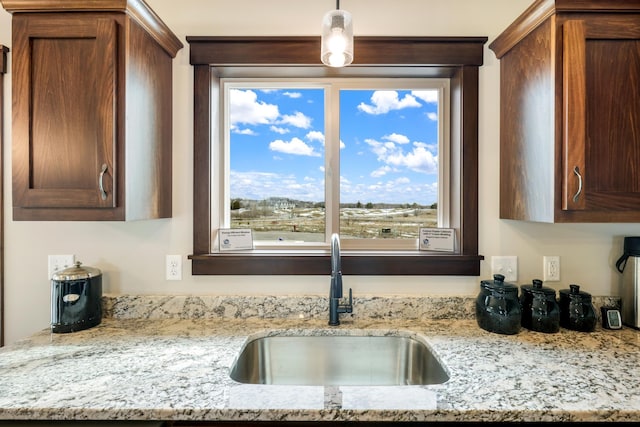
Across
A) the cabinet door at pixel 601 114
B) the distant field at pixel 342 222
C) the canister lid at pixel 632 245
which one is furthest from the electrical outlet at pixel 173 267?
the canister lid at pixel 632 245

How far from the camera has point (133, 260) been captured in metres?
1.55

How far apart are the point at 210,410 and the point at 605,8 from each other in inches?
68.9

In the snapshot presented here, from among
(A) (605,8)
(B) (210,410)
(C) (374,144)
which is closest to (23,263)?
(B) (210,410)

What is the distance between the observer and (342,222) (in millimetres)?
1733

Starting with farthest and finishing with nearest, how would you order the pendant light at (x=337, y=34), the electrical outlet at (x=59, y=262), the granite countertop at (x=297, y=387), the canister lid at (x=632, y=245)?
the electrical outlet at (x=59, y=262), the canister lid at (x=632, y=245), the pendant light at (x=337, y=34), the granite countertop at (x=297, y=387)

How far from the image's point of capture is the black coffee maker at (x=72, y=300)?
134 cm

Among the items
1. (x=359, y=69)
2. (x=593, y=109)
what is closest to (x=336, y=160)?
(x=359, y=69)

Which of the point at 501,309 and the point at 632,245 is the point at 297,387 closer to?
the point at 501,309

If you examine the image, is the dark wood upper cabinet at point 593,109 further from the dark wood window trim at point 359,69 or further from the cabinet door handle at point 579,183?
the dark wood window trim at point 359,69

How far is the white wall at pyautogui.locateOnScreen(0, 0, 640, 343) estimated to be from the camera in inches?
60.4

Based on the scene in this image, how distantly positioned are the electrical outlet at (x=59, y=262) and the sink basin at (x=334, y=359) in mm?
A: 936

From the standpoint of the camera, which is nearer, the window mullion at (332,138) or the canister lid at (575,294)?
the canister lid at (575,294)

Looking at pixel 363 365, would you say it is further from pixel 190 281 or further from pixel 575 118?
A: pixel 575 118

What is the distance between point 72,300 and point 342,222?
120 cm
